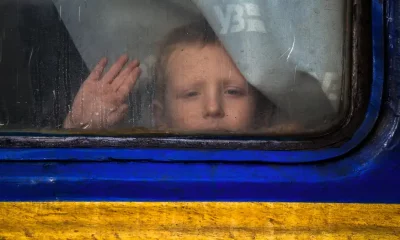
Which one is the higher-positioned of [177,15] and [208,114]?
[177,15]

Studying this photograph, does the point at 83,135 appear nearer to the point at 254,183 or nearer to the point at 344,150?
the point at 254,183

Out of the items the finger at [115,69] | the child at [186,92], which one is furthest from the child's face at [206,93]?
the finger at [115,69]

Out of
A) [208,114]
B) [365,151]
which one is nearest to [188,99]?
[208,114]

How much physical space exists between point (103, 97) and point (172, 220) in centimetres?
35

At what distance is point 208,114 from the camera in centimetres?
141

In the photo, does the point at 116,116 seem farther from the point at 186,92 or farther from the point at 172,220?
the point at 172,220

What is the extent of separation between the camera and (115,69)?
142 cm

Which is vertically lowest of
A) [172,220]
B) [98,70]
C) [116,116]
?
[172,220]

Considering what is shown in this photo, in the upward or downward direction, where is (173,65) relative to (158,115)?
upward

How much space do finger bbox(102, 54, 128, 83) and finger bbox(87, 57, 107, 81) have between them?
0.05 ft

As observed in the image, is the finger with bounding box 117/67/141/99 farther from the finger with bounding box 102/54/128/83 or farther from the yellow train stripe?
the yellow train stripe

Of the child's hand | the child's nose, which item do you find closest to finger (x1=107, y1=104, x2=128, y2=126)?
the child's hand

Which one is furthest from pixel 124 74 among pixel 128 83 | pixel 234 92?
pixel 234 92

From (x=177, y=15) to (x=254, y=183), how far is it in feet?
1.46
